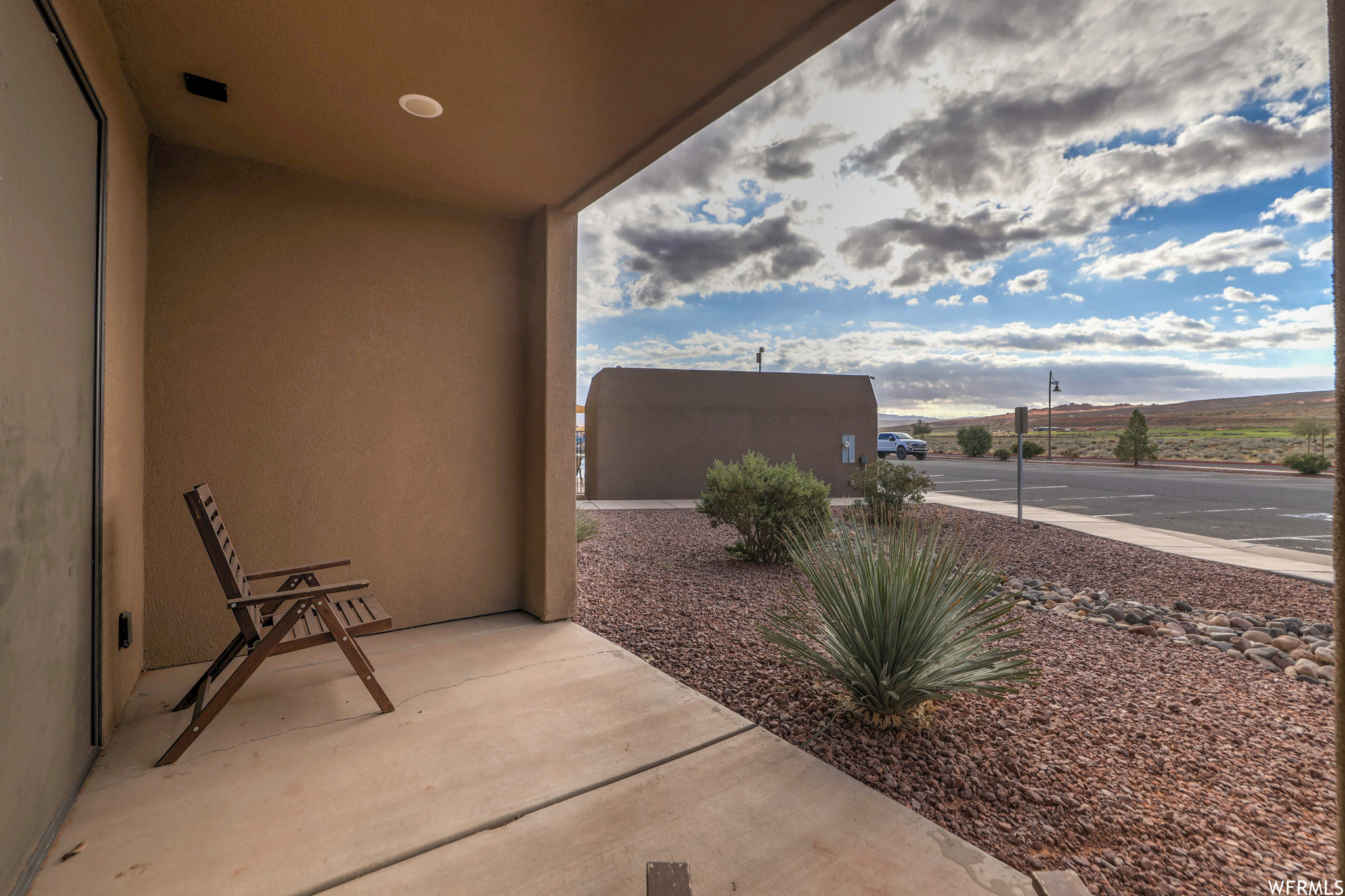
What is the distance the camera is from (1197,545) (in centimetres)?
655

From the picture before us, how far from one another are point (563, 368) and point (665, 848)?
109 inches

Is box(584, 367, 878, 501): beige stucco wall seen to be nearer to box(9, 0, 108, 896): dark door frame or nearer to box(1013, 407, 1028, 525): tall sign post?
box(1013, 407, 1028, 525): tall sign post

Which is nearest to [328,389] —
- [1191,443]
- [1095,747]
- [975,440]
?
[1095,747]

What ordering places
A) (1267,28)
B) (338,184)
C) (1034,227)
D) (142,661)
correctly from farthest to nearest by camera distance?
1. (1034,227)
2. (1267,28)
3. (338,184)
4. (142,661)

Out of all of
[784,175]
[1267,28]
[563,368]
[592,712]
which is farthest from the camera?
[784,175]

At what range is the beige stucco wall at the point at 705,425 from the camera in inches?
441

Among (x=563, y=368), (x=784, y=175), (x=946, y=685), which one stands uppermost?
(x=784, y=175)

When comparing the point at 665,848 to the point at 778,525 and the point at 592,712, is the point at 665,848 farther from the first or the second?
the point at 778,525

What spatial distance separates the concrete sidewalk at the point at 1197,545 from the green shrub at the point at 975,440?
26.0 meters

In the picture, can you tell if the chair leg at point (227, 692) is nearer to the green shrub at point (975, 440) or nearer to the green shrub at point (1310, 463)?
the green shrub at point (1310, 463)

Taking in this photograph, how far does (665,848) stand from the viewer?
158cm

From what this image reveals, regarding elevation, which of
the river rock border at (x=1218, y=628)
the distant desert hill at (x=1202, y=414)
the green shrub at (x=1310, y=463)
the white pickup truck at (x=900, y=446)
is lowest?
the river rock border at (x=1218, y=628)

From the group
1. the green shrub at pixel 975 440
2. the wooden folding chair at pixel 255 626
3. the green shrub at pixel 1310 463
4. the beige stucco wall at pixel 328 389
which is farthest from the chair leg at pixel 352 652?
the green shrub at pixel 975 440

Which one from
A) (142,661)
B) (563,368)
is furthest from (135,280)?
(563,368)
